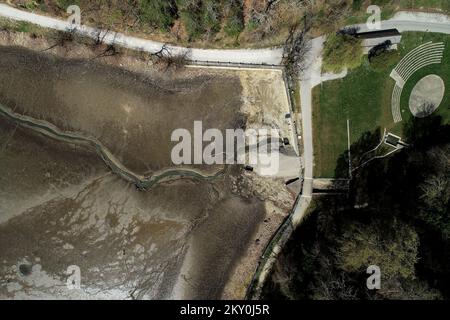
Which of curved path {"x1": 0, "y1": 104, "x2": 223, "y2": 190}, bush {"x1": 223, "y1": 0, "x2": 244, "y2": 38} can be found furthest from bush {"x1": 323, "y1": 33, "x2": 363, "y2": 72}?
curved path {"x1": 0, "y1": 104, "x2": 223, "y2": 190}

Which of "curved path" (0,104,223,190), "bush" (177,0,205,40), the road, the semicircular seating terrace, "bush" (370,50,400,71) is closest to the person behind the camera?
"bush" (177,0,205,40)

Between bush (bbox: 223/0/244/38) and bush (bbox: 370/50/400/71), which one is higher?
bush (bbox: 223/0/244/38)

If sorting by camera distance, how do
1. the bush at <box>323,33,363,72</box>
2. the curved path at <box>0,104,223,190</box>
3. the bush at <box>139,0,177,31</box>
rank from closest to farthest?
the bush at <box>139,0,177,31</box> < the bush at <box>323,33,363,72</box> < the curved path at <box>0,104,223,190</box>

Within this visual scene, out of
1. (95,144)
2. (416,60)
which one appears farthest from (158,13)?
(416,60)

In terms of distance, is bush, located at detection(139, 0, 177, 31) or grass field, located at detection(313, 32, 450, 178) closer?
bush, located at detection(139, 0, 177, 31)

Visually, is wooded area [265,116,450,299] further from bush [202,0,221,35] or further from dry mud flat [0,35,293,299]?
bush [202,0,221,35]

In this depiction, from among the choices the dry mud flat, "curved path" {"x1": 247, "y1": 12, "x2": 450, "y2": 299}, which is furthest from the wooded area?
the dry mud flat

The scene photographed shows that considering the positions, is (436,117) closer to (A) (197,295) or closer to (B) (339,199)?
(B) (339,199)

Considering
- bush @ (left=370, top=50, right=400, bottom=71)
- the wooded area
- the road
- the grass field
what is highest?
the road
